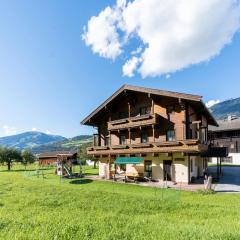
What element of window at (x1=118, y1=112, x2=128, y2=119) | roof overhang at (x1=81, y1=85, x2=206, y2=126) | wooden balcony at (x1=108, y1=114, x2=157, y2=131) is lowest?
wooden balcony at (x1=108, y1=114, x2=157, y2=131)

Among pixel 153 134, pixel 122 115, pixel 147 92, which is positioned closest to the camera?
pixel 153 134

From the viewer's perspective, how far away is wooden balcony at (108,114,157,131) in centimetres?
2891

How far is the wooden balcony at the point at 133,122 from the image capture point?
28906 mm

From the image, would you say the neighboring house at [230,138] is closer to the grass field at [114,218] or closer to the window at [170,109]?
the window at [170,109]

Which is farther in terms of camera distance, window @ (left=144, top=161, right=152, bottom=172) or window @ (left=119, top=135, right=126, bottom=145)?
window @ (left=119, top=135, right=126, bottom=145)

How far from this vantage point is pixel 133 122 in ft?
102

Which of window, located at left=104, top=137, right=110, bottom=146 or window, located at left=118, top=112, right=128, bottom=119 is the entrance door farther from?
window, located at left=104, top=137, right=110, bottom=146

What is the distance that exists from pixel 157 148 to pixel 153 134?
1615 mm

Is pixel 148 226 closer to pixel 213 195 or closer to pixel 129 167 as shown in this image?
pixel 213 195

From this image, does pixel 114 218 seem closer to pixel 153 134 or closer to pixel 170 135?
pixel 153 134

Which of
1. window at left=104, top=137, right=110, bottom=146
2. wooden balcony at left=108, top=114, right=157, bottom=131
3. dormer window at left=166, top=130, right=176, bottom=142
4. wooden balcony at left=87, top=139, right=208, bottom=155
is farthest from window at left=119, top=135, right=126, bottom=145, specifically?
dormer window at left=166, top=130, right=176, bottom=142

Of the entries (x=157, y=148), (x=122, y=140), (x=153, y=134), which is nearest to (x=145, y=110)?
(x=153, y=134)

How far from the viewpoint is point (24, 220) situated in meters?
11.9

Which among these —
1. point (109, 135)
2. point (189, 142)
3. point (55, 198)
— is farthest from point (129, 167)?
point (55, 198)
